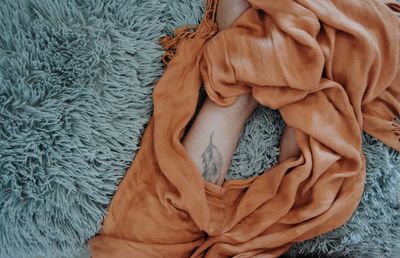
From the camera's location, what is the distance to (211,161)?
771 millimetres

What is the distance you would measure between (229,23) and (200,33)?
0.18 feet

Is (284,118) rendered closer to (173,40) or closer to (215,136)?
(215,136)

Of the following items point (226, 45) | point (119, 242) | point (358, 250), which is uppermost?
point (226, 45)

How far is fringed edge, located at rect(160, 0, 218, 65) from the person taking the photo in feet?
2.61

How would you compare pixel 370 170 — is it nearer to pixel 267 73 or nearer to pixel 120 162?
pixel 267 73

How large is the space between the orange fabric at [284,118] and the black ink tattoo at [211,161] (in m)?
0.02

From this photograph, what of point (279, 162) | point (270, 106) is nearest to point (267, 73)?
point (270, 106)

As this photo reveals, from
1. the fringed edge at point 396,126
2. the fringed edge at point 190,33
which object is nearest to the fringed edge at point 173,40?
the fringed edge at point 190,33

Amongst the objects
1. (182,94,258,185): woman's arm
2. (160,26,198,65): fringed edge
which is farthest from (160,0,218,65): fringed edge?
(182,94,258,185): woman's arm

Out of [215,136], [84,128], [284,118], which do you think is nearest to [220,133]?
[215,136]

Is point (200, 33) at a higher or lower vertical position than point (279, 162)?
higher

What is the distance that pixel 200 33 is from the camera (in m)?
0.79

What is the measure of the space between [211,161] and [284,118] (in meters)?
0.15

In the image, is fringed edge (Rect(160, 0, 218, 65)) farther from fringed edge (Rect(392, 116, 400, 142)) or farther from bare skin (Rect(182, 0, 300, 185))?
fringed edge (Rect(392, 116, 400, 142))
